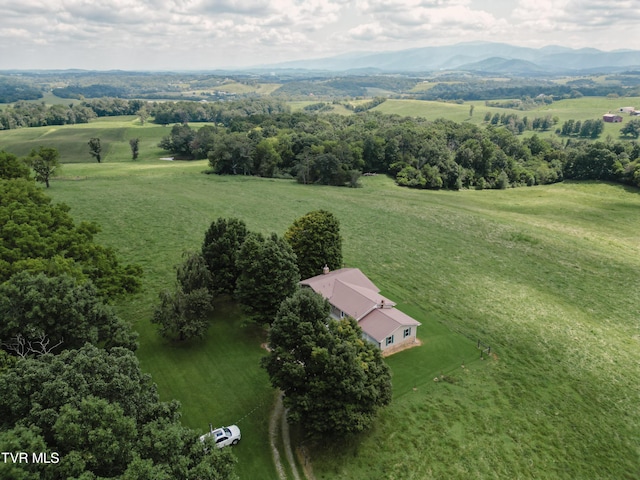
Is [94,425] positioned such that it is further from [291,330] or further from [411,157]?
[411,157]

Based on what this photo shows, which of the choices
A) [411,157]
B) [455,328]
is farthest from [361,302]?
[411,157]

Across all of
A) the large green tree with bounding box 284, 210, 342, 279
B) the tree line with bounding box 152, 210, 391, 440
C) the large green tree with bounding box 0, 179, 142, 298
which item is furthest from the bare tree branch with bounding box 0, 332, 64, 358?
the large green tree with bounding box 284, 210, 342, 279

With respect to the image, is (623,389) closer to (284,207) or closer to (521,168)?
(284,207)

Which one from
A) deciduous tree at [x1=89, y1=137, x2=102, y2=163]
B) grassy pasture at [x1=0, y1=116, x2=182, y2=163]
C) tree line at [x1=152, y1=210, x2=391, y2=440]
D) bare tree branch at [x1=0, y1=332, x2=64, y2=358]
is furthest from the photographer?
grassy pasture at [x1=0, y1=116, x2=182, y2=163]

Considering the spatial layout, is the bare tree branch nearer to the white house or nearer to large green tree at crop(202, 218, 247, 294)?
large green tree at crop(202, 218, 247, 294)

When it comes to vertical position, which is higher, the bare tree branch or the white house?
the bare tree branch

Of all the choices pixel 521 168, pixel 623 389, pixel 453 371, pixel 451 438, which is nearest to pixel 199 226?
pixel 453 371
